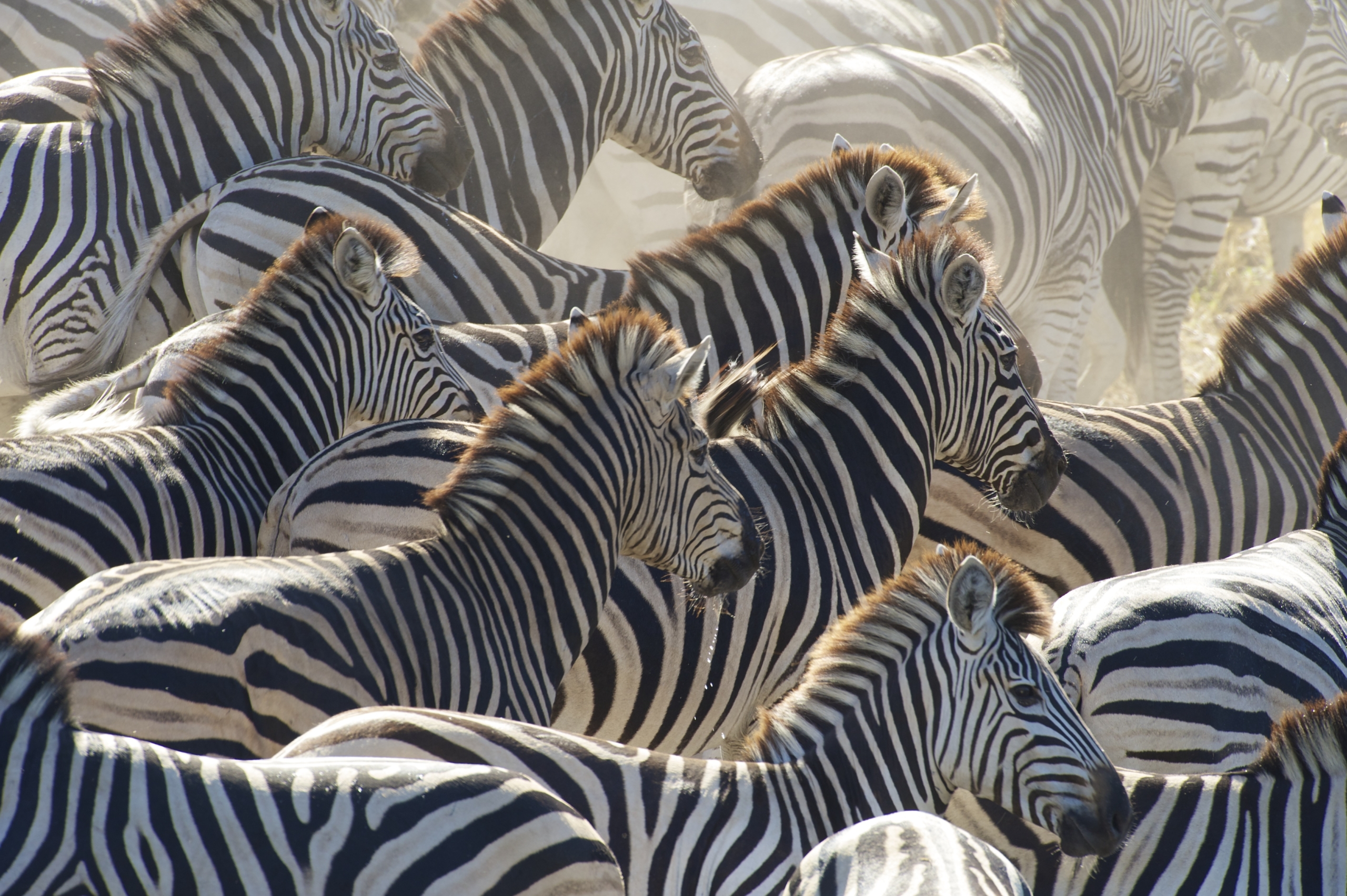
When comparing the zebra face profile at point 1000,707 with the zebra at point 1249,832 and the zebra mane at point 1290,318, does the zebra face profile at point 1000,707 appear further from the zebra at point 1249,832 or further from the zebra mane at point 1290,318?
the zebra mane at point 1290,318

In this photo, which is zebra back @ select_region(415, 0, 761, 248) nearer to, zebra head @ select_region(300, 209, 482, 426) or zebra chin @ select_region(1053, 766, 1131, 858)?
zebra head @ select_region(300, 209, 482, 426)

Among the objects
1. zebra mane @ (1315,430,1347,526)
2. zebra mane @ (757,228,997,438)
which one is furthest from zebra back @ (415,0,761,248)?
zebra mane @ (1315,430,1347,526)

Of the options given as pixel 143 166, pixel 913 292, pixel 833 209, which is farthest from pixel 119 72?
pixel 913 292

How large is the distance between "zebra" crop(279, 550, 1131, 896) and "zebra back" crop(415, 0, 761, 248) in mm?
4256

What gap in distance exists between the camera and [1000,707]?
10.5 ft

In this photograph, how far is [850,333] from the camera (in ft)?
15.4

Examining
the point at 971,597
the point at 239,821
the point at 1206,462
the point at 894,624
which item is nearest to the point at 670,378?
the point at 894,624

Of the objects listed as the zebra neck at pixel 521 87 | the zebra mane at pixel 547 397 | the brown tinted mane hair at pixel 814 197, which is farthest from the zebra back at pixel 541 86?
the zebra mane at pixel 547 397

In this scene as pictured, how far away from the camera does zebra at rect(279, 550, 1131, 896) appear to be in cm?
277

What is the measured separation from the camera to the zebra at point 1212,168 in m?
10.3

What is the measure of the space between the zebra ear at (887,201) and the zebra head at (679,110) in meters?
2.11

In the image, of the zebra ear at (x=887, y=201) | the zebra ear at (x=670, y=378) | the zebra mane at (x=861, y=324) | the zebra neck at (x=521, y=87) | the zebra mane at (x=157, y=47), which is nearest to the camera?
the zebra ear at (x=670, y=378)

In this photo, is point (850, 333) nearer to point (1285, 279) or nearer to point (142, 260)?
point (1285, 279)

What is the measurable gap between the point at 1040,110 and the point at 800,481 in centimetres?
510
